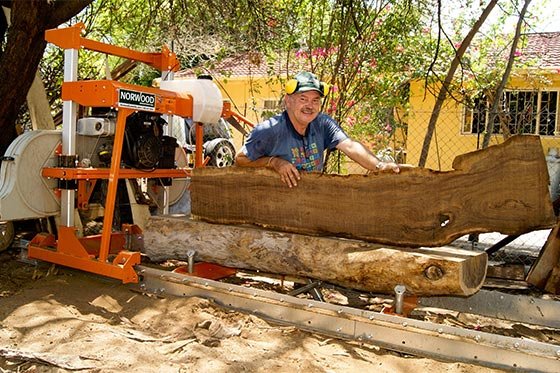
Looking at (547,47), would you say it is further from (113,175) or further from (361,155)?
(113,175)

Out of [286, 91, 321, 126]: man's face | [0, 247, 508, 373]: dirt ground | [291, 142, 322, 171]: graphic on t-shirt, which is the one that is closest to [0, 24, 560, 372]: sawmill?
[0, 247, 508, 373]: dirt ground

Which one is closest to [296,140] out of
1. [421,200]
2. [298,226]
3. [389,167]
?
[298,226]

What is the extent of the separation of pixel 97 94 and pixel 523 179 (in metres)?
3.20

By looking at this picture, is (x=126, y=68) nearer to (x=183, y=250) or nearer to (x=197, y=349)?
(x=183, y=250)

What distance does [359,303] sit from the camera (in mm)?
4754

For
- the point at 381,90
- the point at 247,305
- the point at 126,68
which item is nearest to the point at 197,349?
the point at 247,305

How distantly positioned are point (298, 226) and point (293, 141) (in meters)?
0.68

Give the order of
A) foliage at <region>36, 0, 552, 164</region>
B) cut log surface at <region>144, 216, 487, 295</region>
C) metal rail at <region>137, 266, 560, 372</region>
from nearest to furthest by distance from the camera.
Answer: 1. metal rail at <region>137, 266, 560, 372</region>
2. cut log surface at <region>144, 216, 487, 295</region>
3. foliage at <region>36, 0, 552, 164</region>

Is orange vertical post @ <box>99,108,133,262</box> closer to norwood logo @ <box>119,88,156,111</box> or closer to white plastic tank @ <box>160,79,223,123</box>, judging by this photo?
norwood logo @ <box>119,88,156,111</box>

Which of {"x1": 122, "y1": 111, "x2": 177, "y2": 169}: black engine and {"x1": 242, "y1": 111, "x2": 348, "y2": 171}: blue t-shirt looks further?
{"x1": 122, "y1": 111, "x2": 177, "y2": 169}: black engine

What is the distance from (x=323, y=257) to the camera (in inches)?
157

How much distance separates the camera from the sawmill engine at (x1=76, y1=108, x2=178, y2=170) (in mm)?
4859

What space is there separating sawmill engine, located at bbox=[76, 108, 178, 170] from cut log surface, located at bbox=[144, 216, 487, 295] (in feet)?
1.89

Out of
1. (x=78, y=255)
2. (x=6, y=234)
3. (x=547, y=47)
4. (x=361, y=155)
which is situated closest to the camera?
(x=361, y=155)
